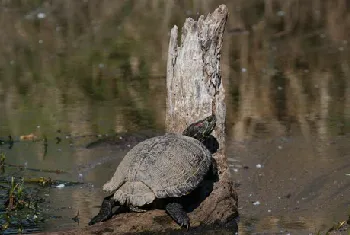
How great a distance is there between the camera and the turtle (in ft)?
21.6

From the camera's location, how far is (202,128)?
724 cm

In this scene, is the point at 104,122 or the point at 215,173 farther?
the point at 104,122

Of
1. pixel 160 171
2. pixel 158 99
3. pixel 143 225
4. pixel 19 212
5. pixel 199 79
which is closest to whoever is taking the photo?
pixel 143 225

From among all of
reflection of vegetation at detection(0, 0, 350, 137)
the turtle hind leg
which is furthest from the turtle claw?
reflection of vegetation at detection(0, 0, 350, 137)

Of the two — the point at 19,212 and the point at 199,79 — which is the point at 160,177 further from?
the point at 19,212

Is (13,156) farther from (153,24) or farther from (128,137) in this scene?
(153,24)

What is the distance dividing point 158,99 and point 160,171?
499 cm

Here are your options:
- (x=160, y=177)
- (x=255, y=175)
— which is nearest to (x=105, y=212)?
(x=160, y=177)

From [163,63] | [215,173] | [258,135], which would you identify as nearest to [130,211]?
[215,173]

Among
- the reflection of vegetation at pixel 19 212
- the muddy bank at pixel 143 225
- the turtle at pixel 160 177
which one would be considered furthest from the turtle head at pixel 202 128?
the reflection of vegetation at pixel 19 212

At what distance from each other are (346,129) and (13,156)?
143 inches

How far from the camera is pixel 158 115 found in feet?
35.7

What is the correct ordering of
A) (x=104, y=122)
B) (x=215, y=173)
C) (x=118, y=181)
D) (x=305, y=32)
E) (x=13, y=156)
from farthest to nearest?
(x=305, y=32) < (x=104, y=122) < (x=13, y=156) < (x=215, y=173) < (x=118, y=181)

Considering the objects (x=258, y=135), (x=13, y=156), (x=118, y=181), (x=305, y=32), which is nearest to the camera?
(x=118, y=181)
